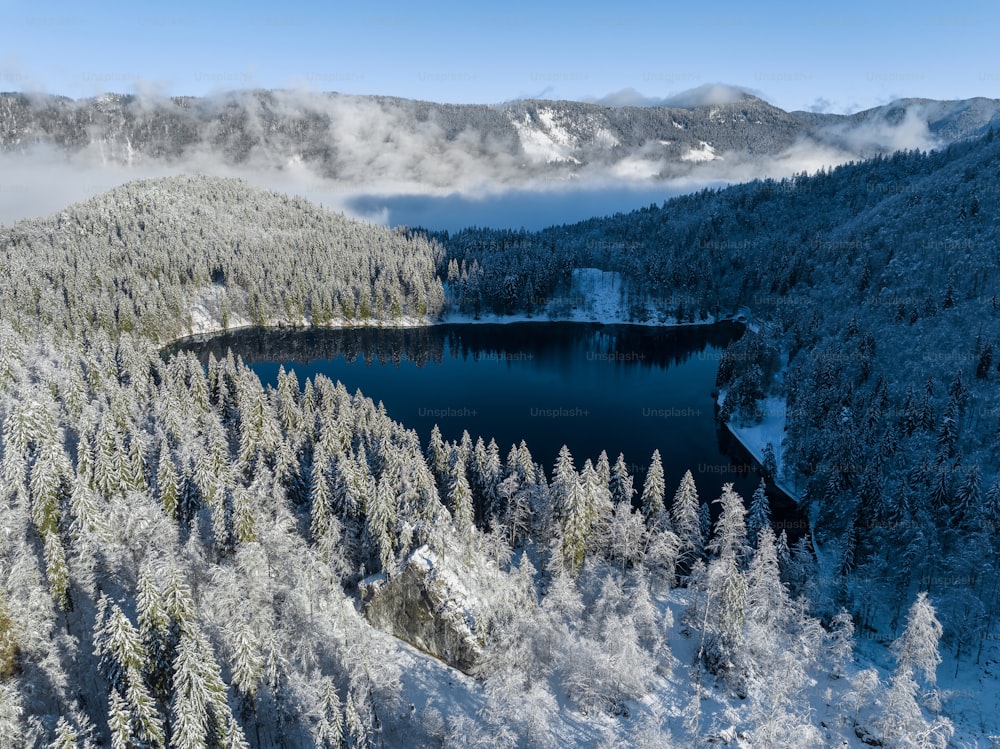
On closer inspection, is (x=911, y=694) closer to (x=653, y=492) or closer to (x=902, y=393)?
(x=653, y=492)

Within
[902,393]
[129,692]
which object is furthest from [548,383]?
[129,692]

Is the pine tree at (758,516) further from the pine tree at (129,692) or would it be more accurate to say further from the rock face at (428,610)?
the pine tree at (129,692)

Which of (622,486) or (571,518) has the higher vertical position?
(571,518)

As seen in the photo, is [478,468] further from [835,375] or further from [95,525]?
[835,375]

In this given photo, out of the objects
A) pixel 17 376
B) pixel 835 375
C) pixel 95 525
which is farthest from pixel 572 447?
pixel 17 376

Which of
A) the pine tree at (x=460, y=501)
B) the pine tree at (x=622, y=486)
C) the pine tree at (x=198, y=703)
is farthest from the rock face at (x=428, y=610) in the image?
the pine tree at (x=622, y=486)

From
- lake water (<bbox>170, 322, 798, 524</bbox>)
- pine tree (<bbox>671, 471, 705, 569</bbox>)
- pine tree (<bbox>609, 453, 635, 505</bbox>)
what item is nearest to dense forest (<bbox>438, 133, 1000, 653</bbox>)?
lake water (<bbox>170, 322, 798, 524</bbox>)

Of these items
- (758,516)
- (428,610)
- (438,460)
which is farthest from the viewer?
(438,460)
